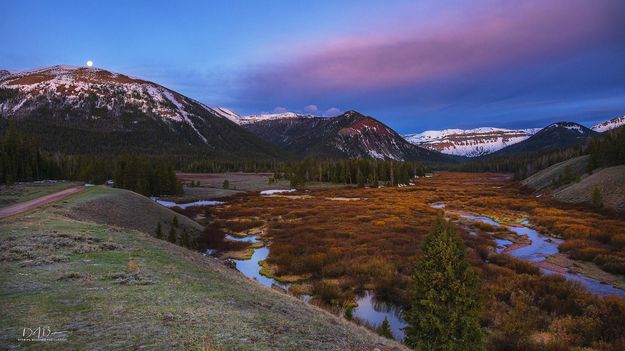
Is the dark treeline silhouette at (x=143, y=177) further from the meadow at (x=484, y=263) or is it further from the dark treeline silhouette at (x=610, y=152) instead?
the dark treeline silhouette at (x=610, y=152)

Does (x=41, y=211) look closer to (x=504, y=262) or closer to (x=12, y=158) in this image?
(x=504, y=262)

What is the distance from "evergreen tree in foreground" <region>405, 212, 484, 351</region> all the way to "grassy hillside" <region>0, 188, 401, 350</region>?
3.11m

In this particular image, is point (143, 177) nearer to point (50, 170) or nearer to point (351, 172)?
point (50, 170)

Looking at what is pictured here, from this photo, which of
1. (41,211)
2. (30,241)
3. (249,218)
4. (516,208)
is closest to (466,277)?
(30,241)

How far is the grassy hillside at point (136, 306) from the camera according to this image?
28.2ft

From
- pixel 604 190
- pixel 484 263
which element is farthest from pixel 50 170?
pixel 604 190

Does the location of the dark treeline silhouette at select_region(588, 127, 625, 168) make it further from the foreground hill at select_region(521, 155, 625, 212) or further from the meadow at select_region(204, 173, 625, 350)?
the meadow at select_region(204, 173, 625, 350)

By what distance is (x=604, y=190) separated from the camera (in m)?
68.9

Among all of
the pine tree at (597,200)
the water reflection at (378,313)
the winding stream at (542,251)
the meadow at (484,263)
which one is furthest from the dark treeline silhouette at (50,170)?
the pine tree at (597,200)

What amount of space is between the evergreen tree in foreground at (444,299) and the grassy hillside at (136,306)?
311cm

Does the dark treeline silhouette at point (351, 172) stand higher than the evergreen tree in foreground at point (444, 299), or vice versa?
the dark treeline silhouette at point (351, 172)

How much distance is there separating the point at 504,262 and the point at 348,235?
17.6 meters

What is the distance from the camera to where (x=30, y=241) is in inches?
778

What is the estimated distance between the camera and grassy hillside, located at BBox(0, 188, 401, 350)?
8.61 metres
